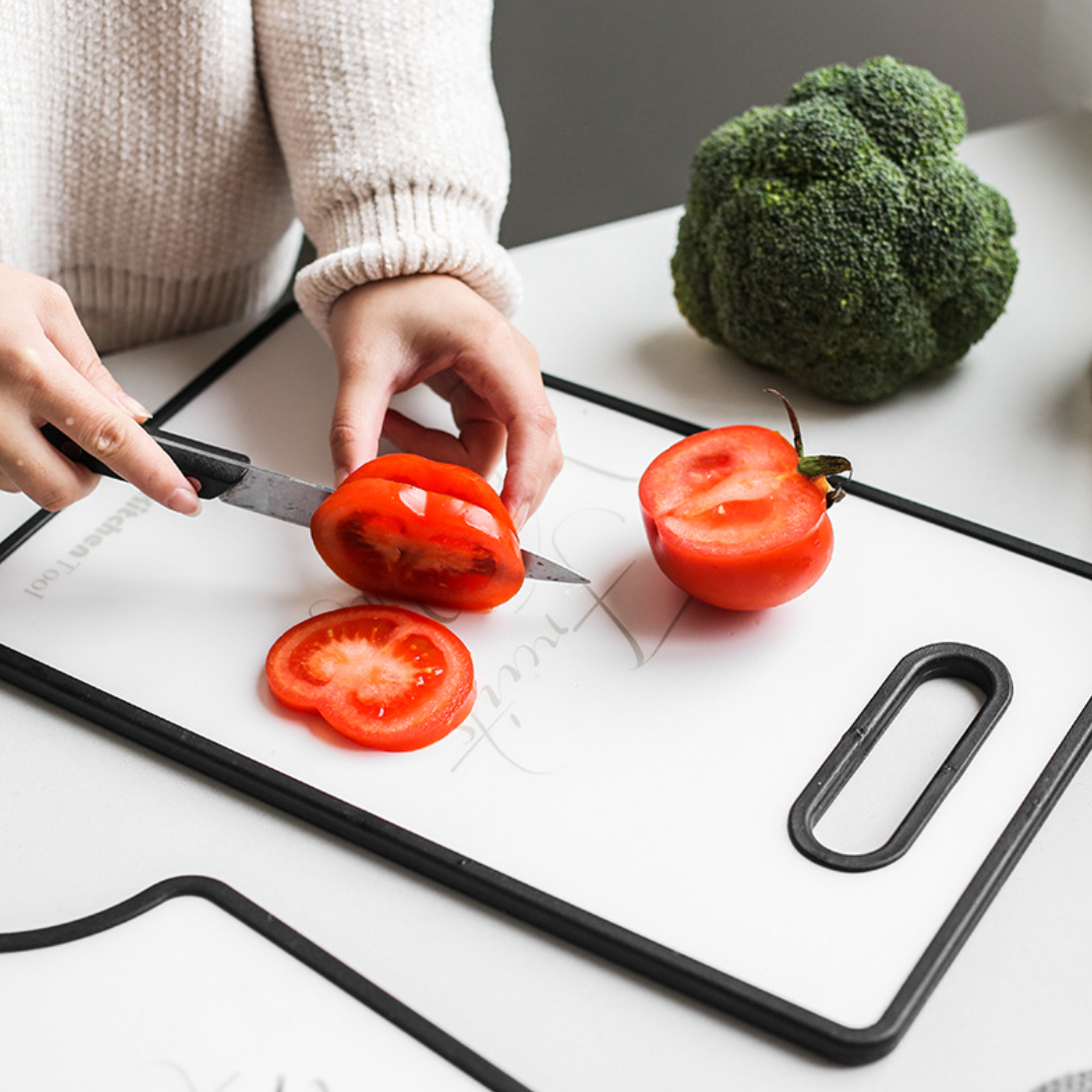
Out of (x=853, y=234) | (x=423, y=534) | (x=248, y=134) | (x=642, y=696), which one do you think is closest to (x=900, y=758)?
(x=642, y=696)

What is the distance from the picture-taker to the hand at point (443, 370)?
0.91 m

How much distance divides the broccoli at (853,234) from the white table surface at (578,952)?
0.07 m

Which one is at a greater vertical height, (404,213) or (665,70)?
(404,213)

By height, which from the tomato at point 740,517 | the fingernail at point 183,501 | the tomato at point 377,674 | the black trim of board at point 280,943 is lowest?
the black trim of board at point 280,943

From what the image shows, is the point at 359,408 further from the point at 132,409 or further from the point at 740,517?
the point at 740,517

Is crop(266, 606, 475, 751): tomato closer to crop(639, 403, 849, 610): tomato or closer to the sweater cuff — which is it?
crop(639, 403, 849, 610): tomato

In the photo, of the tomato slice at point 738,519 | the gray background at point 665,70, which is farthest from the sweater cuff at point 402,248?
the gray background at point 665,70

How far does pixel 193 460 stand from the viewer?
0.85m

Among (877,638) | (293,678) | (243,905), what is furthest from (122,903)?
(877,638)

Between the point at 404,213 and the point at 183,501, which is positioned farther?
the point at 404,213

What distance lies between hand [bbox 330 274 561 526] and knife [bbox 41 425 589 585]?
0.04 meters

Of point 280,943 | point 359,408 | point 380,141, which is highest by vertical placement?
point 380,141

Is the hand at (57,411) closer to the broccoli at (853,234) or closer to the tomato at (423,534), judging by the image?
the tomato at (423,534)

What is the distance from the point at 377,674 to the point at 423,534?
0.10 m
